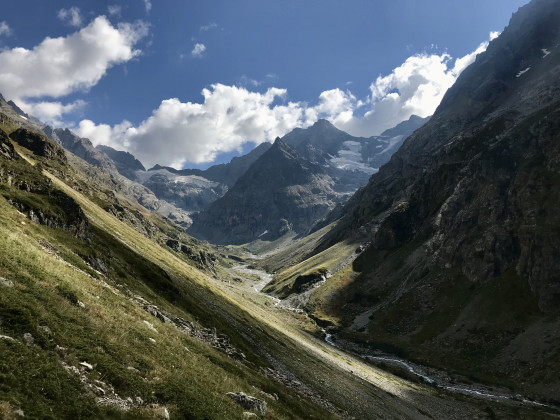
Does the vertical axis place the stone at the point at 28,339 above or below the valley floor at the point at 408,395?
above

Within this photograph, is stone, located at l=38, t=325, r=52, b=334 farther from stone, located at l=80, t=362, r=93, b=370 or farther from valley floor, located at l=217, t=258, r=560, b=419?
valley floor, located at l=217, t=258, r=560, b=419

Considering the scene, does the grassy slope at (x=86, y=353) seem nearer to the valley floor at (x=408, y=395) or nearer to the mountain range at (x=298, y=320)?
the mountain range at (x=298, y=320)

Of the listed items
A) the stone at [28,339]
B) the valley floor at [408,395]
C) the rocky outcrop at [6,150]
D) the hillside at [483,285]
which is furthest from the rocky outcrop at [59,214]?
the hillside at [483,285]

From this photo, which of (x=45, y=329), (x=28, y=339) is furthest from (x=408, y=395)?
(x=28, y=339)

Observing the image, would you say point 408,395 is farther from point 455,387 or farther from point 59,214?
point 59,214

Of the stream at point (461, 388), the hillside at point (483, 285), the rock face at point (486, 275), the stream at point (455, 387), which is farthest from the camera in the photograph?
the rock face at point (486, 275)

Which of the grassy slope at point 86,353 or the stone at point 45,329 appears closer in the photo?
the grassy slope at point 86,353

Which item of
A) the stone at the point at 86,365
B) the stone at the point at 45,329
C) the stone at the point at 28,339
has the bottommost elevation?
the stone at the point at 86,365

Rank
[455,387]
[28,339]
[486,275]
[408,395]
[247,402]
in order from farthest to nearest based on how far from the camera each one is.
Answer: [486,275], [455,387], [408,395], [247,402], [28,339]

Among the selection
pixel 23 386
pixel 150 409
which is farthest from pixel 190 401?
pixel 23 386

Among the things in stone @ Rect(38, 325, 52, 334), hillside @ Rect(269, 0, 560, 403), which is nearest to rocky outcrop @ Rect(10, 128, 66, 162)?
hillside @ Rect(269, 0, 560, 403)

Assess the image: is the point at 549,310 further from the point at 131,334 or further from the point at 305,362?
the point at 131,334

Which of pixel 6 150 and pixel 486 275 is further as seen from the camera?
pixel 486 275

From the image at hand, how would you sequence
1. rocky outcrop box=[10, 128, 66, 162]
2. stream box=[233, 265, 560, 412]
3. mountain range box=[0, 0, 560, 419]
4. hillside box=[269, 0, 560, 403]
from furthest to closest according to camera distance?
rocky outcrop box=[10, 128, 66, 162]
hillside box=[269, 0, 560, 403]
stream box=[233, 265, 560, 412]
mountain range box=[0, 0, 560, 419]
